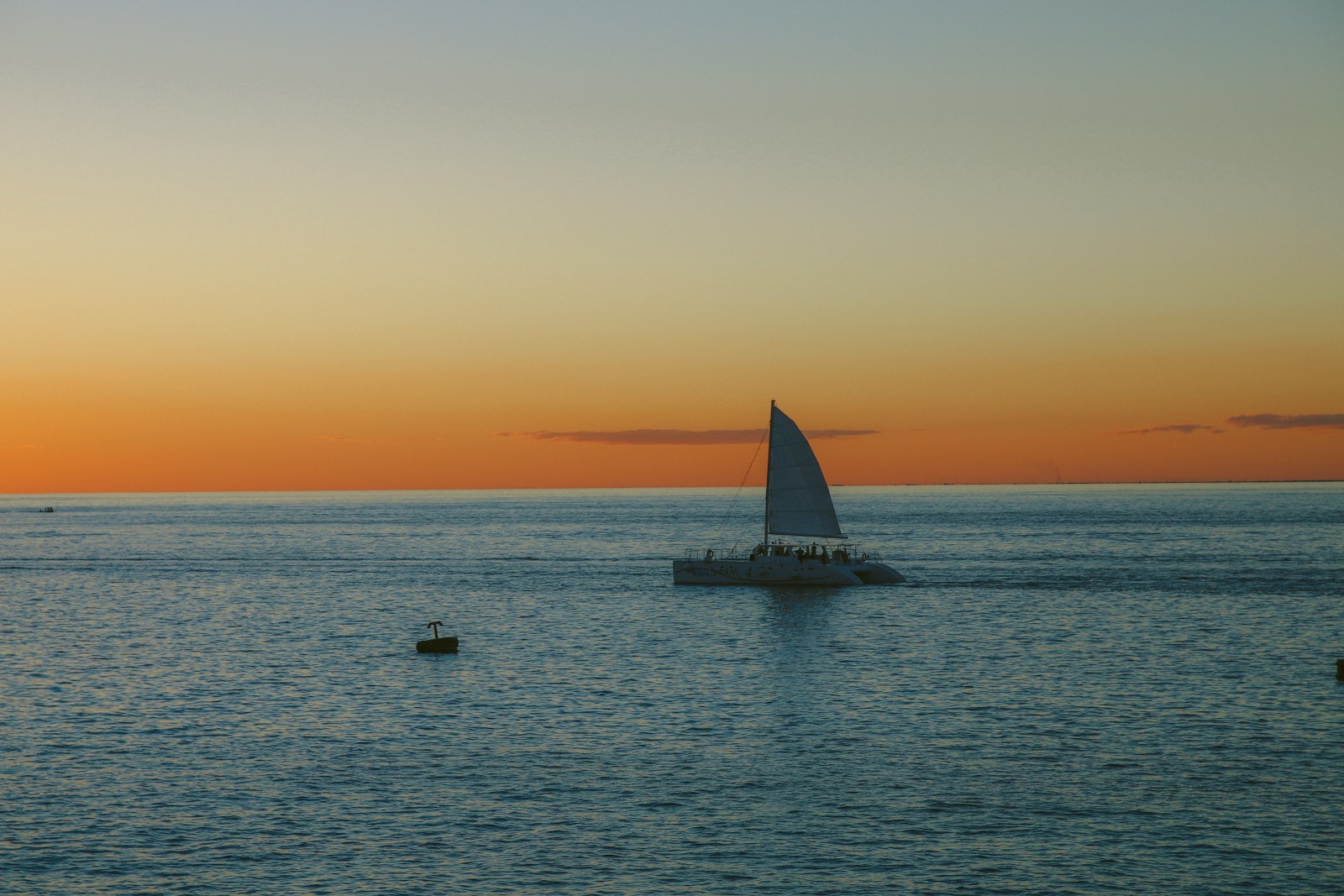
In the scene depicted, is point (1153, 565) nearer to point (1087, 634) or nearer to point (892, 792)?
point (1087, 634)

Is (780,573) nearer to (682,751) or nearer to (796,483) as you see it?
(796,483)

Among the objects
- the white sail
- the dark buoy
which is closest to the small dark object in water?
the dark buoy

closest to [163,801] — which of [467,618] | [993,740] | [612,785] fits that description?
[612,785]

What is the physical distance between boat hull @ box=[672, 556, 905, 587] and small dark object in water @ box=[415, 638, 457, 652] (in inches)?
1553

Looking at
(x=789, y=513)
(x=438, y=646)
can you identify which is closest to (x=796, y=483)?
(x=789, y=513)

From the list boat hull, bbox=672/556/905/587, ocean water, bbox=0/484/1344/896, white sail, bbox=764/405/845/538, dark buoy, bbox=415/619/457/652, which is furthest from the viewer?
white sail, bbox=764/405/845/538

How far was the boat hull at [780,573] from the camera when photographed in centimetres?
10438

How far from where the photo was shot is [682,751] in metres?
45.4

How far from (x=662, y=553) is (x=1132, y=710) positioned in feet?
399

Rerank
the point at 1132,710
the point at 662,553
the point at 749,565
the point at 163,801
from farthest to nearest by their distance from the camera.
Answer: the point at 662,553, the point at 749,565, the point at 1132,710, the point at 163,801

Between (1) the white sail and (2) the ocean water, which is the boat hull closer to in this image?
(1) the white sail

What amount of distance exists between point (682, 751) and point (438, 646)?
30480 millimetres

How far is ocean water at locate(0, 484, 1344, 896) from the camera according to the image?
3281 cm

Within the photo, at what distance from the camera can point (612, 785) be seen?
40438mm
